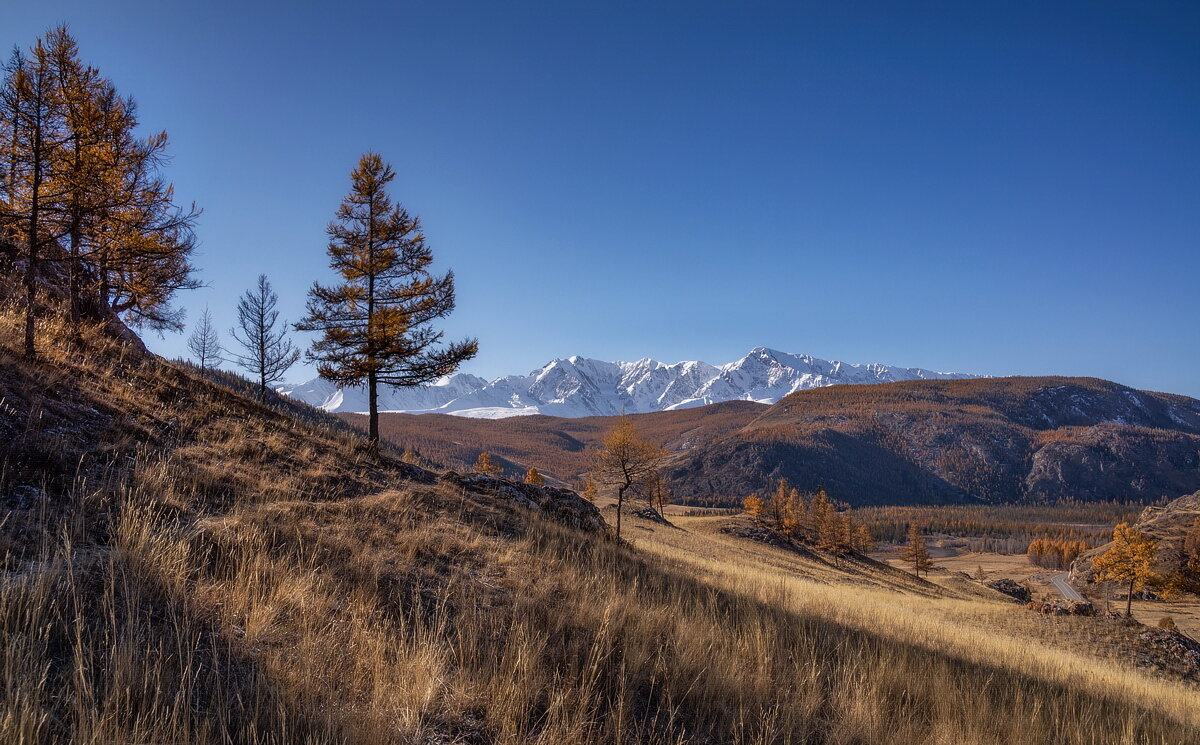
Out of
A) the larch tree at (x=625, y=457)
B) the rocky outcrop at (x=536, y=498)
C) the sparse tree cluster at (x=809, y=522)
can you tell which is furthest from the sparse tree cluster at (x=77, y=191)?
the sparse tree cluster at (x=809, y=522)

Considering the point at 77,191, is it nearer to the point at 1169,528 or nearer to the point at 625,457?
the point at 625,457

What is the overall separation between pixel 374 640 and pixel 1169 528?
3263 inches

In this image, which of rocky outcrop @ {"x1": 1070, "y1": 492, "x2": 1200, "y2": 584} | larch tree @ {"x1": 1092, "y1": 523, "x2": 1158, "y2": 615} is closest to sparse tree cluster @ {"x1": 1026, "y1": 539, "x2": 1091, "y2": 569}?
rocky outcrop @ {"x1": 1070, "y1": 492, "x2": 1200, "y2": 584}

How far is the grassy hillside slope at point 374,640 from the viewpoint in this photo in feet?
8.46

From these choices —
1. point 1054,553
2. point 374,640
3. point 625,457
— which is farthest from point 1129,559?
point 1054,553

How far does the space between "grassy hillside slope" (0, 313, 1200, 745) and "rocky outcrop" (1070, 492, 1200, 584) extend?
68.4 m

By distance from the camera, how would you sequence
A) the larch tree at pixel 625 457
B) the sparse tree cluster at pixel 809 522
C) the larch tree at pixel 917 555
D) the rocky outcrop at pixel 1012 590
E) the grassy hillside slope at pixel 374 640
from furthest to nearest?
the larch tree at pixel 917 555, the sparse tree cluster at pixel 809 522, the rocky outcrop at pixel 1012 590, the larch tree at pixel 625 457, the grassy hillside slope at pixel 374 640

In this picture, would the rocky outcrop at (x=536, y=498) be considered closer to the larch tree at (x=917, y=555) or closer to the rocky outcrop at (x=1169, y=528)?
the larch tree at (x=917, y=555)

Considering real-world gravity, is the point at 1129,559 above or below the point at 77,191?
below

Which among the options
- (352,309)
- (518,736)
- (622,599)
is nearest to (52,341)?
(352,309)

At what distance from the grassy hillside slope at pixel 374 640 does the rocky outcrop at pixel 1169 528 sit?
225ft

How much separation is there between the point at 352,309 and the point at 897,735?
1698 centimetres

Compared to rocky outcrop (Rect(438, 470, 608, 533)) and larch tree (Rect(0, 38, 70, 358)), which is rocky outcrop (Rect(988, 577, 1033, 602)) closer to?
rocky outcrop (Rect(438, 470, 608, 533))

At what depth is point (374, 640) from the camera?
3.41 meters
